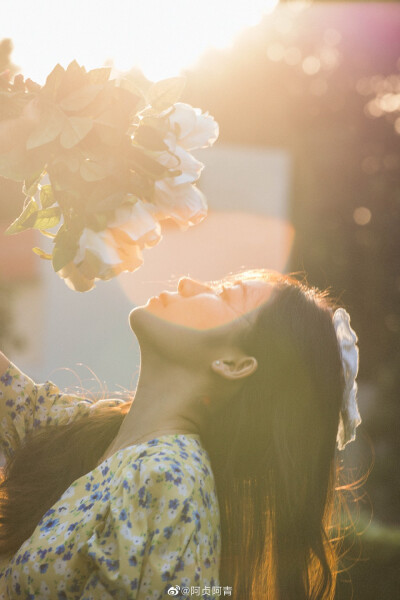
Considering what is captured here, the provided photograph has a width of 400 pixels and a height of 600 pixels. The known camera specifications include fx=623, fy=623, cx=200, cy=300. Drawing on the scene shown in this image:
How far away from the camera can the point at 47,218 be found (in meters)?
1.51

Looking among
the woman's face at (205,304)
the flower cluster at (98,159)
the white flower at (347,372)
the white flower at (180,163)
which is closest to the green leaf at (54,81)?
the flower cluster at (98,159)

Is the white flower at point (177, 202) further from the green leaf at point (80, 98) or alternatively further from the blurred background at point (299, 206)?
the blurred background at point (299, 206)

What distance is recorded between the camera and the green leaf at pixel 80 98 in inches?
53.3

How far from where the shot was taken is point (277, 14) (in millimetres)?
6719

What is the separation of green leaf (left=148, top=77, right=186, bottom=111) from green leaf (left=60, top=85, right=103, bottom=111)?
14cm

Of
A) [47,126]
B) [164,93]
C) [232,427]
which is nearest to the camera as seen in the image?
[47,126]

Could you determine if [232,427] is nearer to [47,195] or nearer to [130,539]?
[130,539]

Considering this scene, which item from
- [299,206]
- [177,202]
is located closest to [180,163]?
[177,202]

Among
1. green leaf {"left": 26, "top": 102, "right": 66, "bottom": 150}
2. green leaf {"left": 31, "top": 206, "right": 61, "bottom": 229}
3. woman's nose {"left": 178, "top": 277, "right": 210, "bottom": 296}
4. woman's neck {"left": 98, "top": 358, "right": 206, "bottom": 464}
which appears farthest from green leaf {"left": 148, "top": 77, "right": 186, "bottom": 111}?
woman's neck {"left": 98, "top": 358, "right": 206, "bottom": 464}

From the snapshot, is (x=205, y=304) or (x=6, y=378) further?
(x=6, y=378)

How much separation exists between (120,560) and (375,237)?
5.43 meters

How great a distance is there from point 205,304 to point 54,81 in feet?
2.81

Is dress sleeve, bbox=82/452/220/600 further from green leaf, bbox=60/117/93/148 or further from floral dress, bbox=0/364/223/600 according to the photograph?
green leaf, bbox=60/117/93/148

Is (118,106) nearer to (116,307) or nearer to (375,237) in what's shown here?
(116,307)
